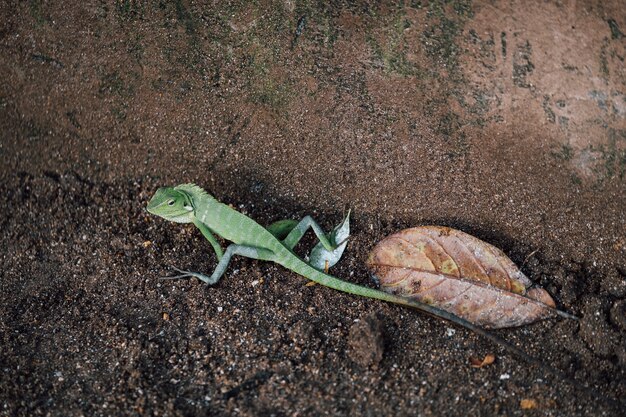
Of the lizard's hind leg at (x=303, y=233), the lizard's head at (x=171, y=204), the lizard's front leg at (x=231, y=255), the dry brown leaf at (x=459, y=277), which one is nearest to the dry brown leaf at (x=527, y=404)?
the dry brown leaf at (x=459, y=277)

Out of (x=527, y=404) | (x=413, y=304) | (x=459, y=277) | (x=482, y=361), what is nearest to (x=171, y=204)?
(x=413, y=304)

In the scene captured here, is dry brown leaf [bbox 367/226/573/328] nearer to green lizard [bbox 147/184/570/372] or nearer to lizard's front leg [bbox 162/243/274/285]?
green lizard [bbox 147/184/570/372]

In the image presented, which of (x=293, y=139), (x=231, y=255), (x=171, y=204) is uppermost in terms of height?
(x=293, y=139)

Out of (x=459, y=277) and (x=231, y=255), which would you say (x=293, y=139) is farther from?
(x=459, y=277)

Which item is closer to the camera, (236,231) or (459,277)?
(459,277)

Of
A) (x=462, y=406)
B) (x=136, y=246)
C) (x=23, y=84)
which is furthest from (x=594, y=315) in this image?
(x=23, y=84)

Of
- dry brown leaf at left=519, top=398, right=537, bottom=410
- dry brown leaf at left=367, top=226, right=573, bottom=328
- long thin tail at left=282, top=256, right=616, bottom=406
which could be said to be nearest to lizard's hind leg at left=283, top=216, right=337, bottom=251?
long thin tail at left=282, top=256, right=616, bottom=406

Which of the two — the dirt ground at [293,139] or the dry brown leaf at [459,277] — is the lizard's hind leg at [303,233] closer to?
the dirt ground at [293,139]
